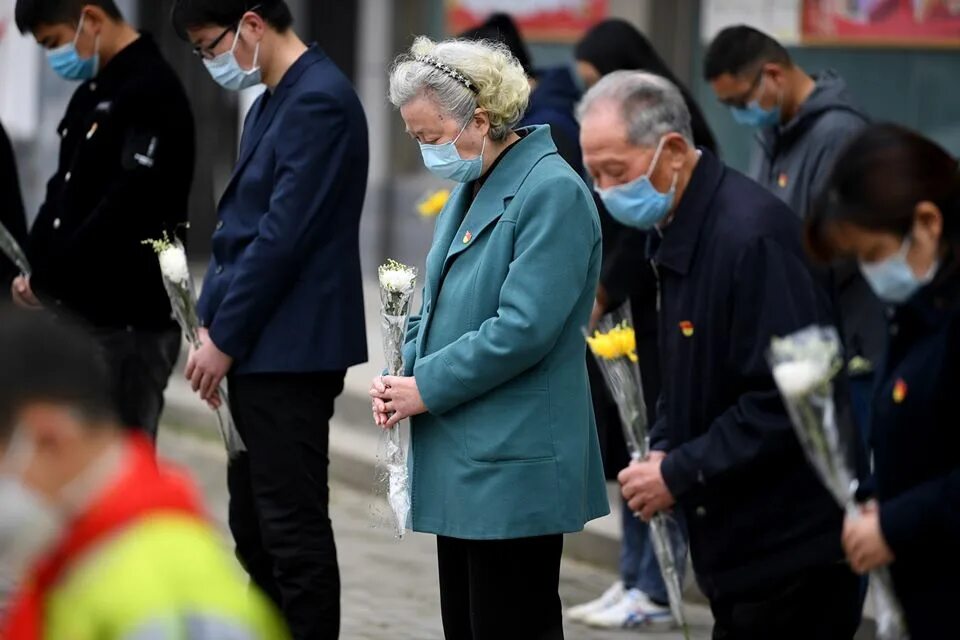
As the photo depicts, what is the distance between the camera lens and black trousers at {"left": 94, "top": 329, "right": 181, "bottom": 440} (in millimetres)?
5652

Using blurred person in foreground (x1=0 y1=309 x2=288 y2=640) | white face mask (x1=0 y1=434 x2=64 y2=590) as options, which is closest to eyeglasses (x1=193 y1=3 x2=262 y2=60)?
blurred person in foreground (x1=0 y1=309 x2=288 y2=640)

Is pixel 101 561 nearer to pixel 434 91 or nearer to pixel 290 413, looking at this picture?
pixel 434 91

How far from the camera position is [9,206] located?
6105mm

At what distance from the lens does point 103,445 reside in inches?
90.2

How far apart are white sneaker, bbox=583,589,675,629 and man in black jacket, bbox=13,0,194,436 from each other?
5.71ft

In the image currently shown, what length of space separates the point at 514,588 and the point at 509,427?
0.38 meters

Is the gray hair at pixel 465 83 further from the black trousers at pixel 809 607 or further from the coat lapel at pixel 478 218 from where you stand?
the black trousers at pixel 809 607

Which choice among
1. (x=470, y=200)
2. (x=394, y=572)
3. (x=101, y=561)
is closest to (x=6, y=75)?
(x=394, y=572)

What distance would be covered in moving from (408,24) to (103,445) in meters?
10.8

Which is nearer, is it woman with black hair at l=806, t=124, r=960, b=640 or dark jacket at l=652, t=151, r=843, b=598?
woman with black hair at l=806, t=124, r=960, b=640

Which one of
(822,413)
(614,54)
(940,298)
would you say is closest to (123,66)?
(614,54)

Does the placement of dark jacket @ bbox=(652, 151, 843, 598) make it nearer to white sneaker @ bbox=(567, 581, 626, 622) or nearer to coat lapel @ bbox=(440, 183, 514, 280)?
coat lapel @ bbox=(440, 183, 514, 280)

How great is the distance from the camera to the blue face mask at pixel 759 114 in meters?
5.96

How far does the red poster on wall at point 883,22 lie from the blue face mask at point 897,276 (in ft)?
20.3
